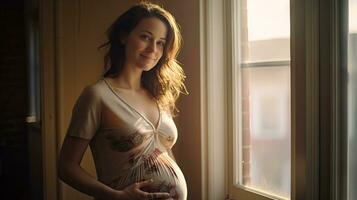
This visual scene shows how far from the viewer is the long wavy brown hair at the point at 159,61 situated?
102 centimetres

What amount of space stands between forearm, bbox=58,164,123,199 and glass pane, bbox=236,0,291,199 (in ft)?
2.34

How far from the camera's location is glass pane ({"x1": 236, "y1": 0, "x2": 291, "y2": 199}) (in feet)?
4.37

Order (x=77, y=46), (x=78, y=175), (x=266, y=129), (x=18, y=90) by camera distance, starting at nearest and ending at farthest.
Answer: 1. (x=78, y=175)
2. (x=77, y=46)
3. (x=266, y=129)
4. (x=18, y=90)

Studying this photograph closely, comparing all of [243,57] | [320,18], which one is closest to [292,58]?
[320,18]

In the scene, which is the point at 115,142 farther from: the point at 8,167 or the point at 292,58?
the point at 8,167

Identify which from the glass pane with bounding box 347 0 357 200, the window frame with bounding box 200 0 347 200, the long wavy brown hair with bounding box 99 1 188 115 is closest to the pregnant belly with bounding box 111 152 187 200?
the long wavy brown hair with bounding box 99 1 188 115

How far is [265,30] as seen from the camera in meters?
1.43

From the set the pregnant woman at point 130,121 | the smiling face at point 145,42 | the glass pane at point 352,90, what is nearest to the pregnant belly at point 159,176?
the pregnant woman at point 130,121

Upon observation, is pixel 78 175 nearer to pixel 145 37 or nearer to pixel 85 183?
pixel 85 183

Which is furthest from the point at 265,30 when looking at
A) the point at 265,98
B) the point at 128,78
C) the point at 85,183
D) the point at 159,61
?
the point at 85,183

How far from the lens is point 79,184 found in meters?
0.95

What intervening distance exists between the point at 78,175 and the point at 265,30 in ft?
3.14

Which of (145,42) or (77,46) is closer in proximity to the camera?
(145,42)

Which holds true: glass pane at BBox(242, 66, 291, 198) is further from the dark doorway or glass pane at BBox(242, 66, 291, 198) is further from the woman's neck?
the dark doorway
